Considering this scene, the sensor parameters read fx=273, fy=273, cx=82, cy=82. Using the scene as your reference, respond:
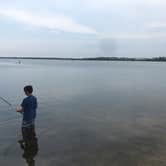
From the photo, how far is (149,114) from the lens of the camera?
15227mm

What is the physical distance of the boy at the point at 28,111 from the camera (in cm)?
861

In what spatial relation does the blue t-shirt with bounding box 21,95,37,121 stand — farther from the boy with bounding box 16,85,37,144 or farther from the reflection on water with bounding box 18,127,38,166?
the reflection on water with bounding box 18,127,38,166

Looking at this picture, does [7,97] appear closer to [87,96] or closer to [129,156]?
[87,96]

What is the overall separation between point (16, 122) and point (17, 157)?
14.3 ft

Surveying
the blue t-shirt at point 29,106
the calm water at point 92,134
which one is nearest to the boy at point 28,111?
the blue t-shirt at point 29,106

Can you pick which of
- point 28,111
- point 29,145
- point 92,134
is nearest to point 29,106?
point 28,111

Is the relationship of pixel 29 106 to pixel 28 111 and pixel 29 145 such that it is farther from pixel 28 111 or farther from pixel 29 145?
pixel 29 145

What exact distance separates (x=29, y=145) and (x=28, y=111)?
1.50m

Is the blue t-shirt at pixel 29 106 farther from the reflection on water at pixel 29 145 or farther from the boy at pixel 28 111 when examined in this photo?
the reflection on water at pixel 29 145

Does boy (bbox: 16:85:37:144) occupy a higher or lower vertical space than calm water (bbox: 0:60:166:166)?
higher

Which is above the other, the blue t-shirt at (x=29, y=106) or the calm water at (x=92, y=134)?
the blue t-shirt at (x=29, y=106)

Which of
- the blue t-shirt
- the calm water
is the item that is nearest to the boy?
the blue t-shirt

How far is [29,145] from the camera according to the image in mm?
9625

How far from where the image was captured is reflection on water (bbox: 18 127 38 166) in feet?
28.6
